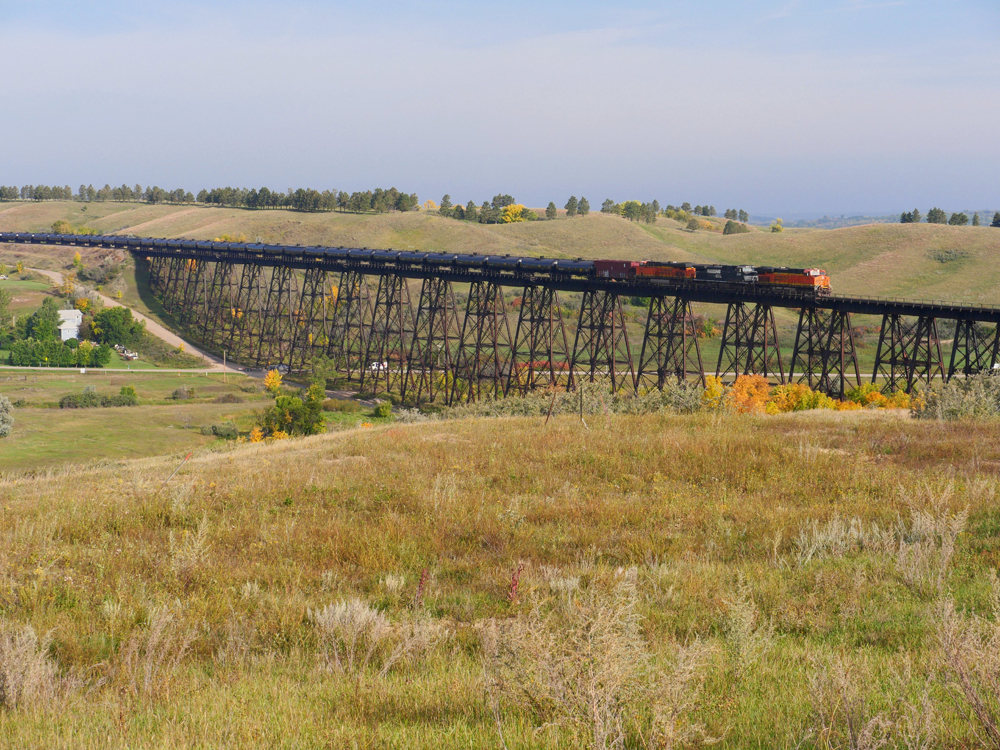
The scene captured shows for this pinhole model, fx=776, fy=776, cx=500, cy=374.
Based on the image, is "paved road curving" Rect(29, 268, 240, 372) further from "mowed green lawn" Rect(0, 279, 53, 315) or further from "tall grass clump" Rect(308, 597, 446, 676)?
"tall grass clump" Rect(308, 597, 446, 676)

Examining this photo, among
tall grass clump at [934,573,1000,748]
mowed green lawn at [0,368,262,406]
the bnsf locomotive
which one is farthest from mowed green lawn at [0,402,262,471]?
tall grass clump at [934,573,1000,748]

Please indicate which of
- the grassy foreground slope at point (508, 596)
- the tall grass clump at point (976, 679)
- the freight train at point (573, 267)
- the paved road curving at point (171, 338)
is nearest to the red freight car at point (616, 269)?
the freight train at point (573, 267)

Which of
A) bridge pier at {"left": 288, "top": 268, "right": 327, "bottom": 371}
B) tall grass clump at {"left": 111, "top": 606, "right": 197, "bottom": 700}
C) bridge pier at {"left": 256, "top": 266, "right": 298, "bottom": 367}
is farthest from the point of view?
bridge pier at {"left": 256, "top": 266, "right": 298, "bottom": 367}

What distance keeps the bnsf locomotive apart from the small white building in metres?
53.6

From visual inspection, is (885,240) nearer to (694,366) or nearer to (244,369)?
(694,366)

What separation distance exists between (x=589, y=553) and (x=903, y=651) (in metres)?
3.11

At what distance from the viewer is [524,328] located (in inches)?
2788

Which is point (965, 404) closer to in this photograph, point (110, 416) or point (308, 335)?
point (110, 416)

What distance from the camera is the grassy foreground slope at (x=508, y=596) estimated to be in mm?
3977

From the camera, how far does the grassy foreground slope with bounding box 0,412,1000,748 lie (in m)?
3.98

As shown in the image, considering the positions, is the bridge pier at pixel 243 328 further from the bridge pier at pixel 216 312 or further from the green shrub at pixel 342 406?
the green shrub at pixel 342 406

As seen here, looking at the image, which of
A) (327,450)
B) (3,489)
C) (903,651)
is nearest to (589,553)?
(903,651)

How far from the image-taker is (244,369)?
6725cm

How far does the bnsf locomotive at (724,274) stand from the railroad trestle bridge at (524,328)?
0.45m
